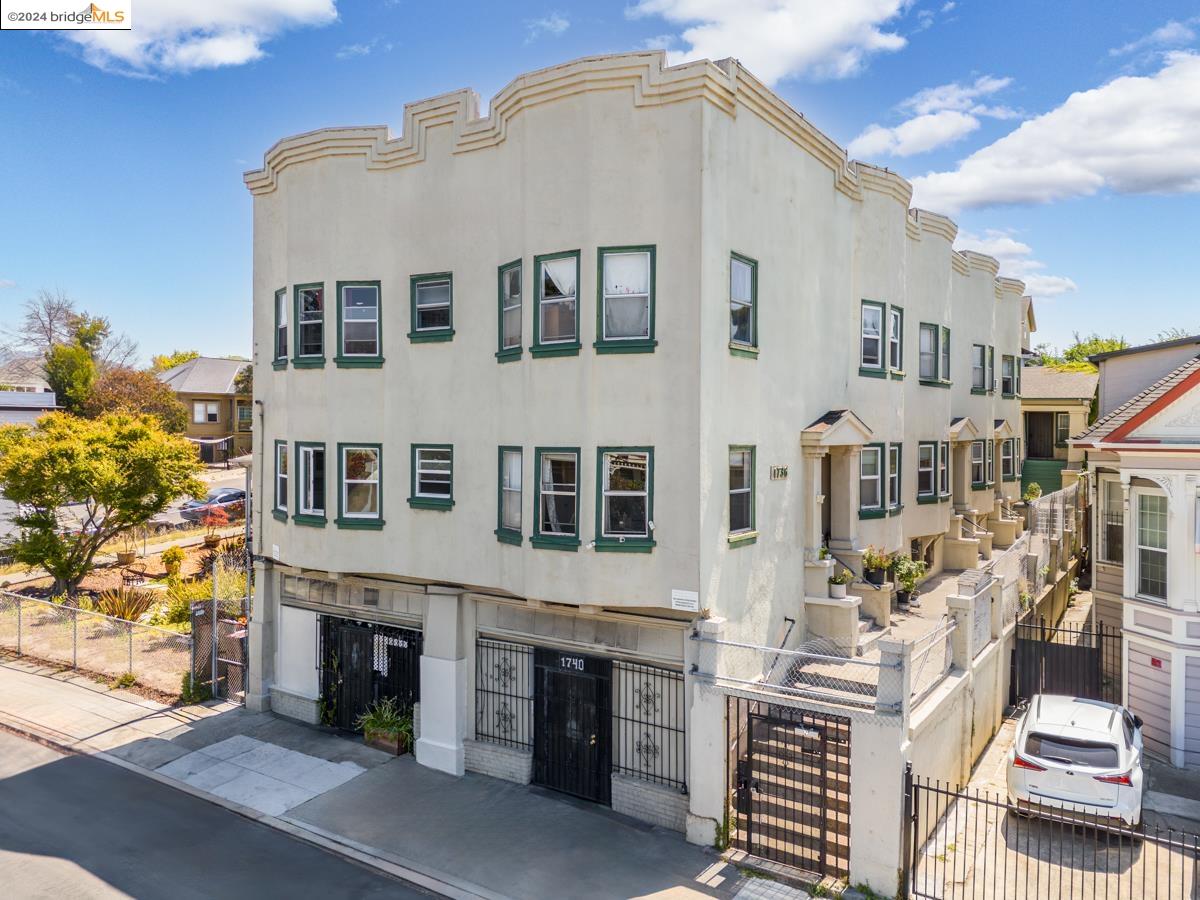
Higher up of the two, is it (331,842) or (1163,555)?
(1163,555)

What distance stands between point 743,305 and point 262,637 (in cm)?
1289

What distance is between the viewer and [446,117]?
14633mm

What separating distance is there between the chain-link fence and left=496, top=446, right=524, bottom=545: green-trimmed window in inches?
399

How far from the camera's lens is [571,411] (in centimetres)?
1257

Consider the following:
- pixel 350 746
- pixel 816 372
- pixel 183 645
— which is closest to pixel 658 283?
pixel 816 372

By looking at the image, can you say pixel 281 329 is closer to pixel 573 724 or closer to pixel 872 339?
pixel 573 724

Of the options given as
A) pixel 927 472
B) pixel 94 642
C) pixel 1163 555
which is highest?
pixel 927 472

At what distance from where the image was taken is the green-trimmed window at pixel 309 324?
16.0 metres

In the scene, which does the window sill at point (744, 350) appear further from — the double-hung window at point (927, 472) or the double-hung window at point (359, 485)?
the double-hung window at point (927, 472)

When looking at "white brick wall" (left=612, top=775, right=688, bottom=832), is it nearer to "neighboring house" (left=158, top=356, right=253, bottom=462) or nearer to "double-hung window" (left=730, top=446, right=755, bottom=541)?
"double-hung window" (left=730, top=446, right=755, bottom=541)

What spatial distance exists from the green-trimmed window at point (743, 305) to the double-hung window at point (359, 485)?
291 inches

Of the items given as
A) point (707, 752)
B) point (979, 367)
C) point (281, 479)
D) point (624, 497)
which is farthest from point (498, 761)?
point (979, 367)

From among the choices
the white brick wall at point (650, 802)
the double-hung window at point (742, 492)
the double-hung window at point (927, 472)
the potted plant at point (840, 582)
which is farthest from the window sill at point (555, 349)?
the double-hung window at point (927, 472)

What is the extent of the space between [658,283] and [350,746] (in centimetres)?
1109
